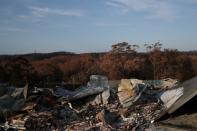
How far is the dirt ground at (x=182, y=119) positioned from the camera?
6.41 metres

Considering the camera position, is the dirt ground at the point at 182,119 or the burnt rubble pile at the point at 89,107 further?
the burnt rubble pile at the point at 89,107

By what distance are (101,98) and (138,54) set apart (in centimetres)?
2130

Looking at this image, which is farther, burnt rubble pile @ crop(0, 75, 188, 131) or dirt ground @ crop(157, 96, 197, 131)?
burnt rubble pile @ crop(0, 75, 188, 131)

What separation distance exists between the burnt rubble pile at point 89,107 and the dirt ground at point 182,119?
0.24m

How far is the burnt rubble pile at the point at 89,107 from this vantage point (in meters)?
7.52

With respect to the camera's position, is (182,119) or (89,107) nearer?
(182,119)

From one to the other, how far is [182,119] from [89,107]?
2676mm

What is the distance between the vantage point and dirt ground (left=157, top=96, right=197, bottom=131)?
6.41 meters

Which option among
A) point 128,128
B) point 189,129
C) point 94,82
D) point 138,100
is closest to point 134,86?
point 138,100

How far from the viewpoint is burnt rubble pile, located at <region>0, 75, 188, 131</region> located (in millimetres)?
7523

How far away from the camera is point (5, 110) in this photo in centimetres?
815

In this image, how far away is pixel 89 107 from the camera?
28.7 feet

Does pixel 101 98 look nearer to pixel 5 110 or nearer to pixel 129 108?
pixel 129 108

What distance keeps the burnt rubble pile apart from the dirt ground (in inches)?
9.4
